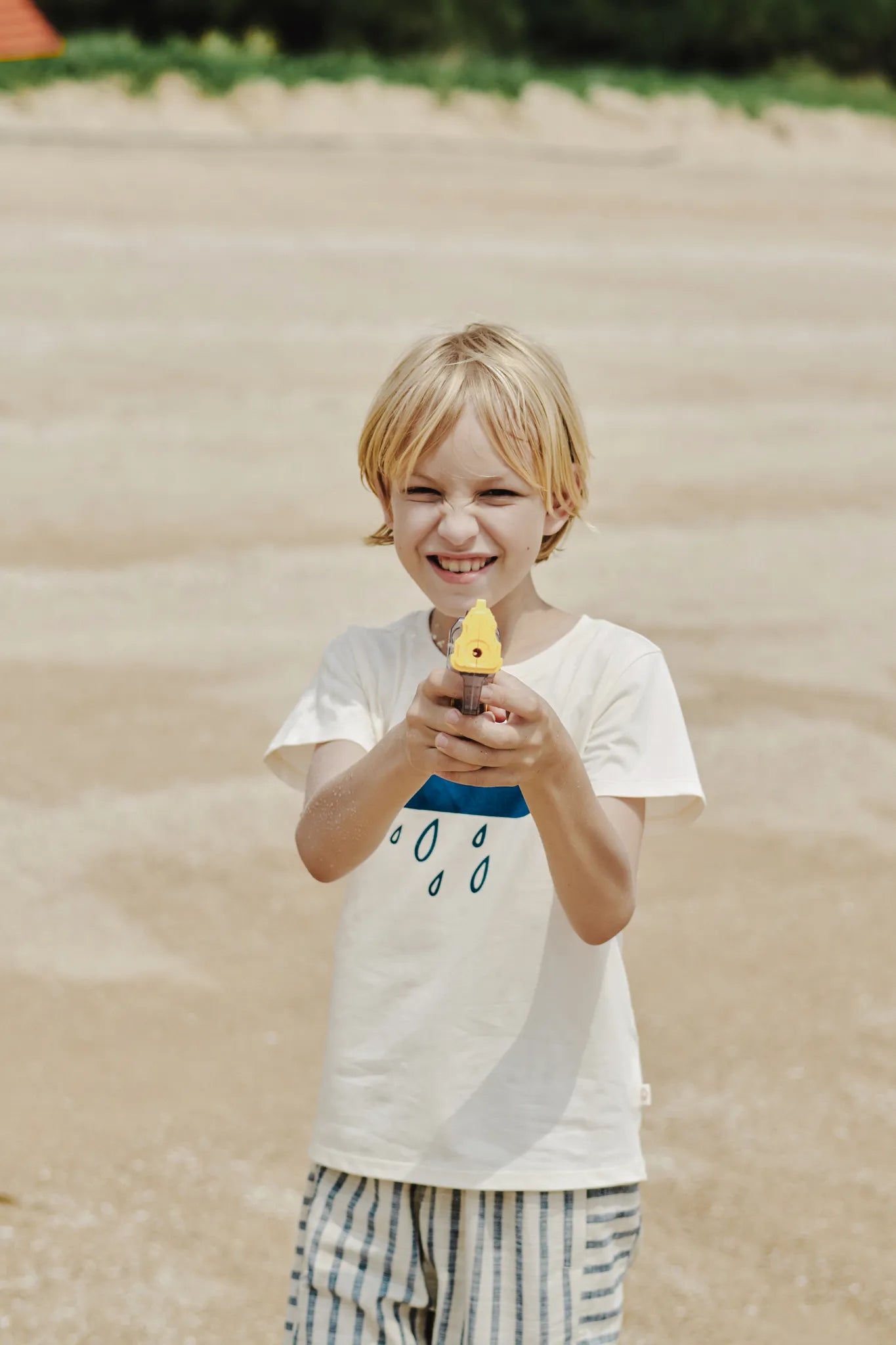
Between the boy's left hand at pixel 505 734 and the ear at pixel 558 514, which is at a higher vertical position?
the ear at pixel 558 514

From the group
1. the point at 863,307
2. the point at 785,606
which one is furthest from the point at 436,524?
the point at 863,307

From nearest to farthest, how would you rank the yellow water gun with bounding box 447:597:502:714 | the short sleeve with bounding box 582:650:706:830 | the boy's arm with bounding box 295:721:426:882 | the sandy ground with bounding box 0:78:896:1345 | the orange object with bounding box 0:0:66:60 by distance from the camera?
1. the yellow water gun with bounding box 447:597:502:714
2. the boy's arm with bounding box 295:721:426:882
3. the short sleeve with bounding box 582:650:706:830
4. the sandy ground with bounding box 0:78:896:1345
5. the orange object with bounding box 0:0:66:60

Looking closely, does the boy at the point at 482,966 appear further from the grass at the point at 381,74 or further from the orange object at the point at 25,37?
the orange object at the point at 25,37

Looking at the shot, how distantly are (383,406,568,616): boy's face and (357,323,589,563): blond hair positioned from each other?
0.04 ft

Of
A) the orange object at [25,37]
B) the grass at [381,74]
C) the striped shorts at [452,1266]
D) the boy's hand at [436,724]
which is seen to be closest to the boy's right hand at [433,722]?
the boy's hand at [436,724]

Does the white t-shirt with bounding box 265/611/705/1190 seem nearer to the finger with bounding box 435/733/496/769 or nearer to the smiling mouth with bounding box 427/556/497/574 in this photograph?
the smiling mouth with bounding box 427/556/497/574

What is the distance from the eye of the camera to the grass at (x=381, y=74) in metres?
16.6

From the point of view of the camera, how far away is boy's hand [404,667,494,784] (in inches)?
63.1

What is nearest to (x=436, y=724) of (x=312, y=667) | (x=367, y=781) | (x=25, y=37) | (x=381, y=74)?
(x=367, y=781)

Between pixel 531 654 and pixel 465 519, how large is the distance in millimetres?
219

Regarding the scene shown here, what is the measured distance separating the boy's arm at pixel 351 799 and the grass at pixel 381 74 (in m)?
15.1

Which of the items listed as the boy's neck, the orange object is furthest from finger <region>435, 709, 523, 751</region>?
the orange object

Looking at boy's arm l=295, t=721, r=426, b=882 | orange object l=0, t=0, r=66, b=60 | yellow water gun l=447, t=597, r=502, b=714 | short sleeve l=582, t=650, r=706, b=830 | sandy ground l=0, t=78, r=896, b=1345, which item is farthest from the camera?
orange object l=0, t=0, r=66, b=60

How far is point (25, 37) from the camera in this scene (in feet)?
55.9
